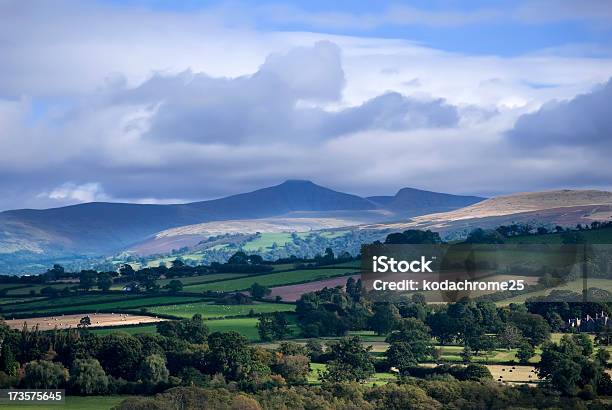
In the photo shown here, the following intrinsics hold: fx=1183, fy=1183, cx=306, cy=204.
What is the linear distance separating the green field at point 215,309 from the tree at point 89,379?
40.1 meters

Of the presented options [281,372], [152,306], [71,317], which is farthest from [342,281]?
[281,372]

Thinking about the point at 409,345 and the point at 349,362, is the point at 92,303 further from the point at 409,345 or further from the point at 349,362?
the point at 349,362

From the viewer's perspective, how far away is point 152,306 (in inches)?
6284

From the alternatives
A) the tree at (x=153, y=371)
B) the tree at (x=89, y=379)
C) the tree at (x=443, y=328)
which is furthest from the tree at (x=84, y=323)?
the tree at (x=443, y=328)

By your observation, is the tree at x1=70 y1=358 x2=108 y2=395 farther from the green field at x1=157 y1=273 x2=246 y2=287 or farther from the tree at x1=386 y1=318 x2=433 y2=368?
the green field at x1=157 y1=273 x2=246 y2=287

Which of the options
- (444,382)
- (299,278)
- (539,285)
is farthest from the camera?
(299,278)

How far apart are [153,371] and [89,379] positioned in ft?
21.0

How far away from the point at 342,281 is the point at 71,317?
39571 mm

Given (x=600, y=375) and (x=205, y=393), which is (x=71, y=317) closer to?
(x=205, y=393)

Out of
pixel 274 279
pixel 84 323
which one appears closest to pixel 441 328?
pixel 84 323

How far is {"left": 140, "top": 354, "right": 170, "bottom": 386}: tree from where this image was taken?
105850mm

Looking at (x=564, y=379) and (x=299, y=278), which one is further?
→ (x=299, y=278)

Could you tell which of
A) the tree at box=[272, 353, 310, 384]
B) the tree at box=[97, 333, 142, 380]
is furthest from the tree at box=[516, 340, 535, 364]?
the tree at box=[97, 333, 142, 380]

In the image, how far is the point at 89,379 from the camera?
339ft
